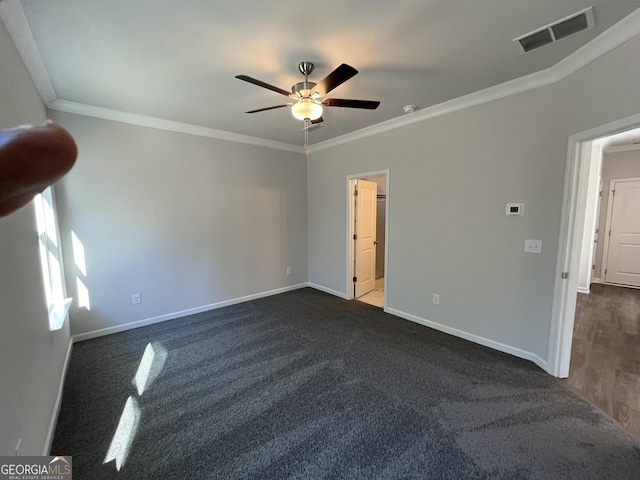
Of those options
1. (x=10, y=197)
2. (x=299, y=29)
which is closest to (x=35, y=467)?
(x=10, y=197)

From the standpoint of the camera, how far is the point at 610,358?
2645 millimetres

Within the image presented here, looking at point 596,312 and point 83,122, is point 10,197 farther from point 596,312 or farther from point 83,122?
point 596,312

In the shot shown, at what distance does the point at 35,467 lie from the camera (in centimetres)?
100

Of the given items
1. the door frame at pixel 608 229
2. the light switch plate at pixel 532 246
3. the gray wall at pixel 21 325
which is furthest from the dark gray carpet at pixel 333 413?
the door frame at pixel 608 229

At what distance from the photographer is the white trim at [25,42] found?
1575mm

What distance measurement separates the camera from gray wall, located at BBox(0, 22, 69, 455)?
48.9 inches

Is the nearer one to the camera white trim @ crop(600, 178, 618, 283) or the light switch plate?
the light switch plate

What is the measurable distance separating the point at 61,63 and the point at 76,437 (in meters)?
2.74

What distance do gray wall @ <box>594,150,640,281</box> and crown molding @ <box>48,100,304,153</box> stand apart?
5.95 meters

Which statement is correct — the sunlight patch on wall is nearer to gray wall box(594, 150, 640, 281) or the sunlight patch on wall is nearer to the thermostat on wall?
the thermostat on wall

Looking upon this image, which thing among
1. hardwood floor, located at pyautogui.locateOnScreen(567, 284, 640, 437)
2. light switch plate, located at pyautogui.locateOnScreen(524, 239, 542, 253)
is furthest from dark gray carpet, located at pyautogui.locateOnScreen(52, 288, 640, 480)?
light switch plate, located at pyautogui.locateOnScreen(524, 239, 542, 253)

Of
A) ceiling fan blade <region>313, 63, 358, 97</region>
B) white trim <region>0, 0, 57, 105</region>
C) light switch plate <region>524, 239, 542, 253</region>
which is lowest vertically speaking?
light switch plate <region>524, 239, 542, 253</region>

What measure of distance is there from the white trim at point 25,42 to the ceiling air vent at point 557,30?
305cm

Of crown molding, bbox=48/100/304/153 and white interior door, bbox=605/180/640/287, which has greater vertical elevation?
crown molding, bbox=48/100/304/153
